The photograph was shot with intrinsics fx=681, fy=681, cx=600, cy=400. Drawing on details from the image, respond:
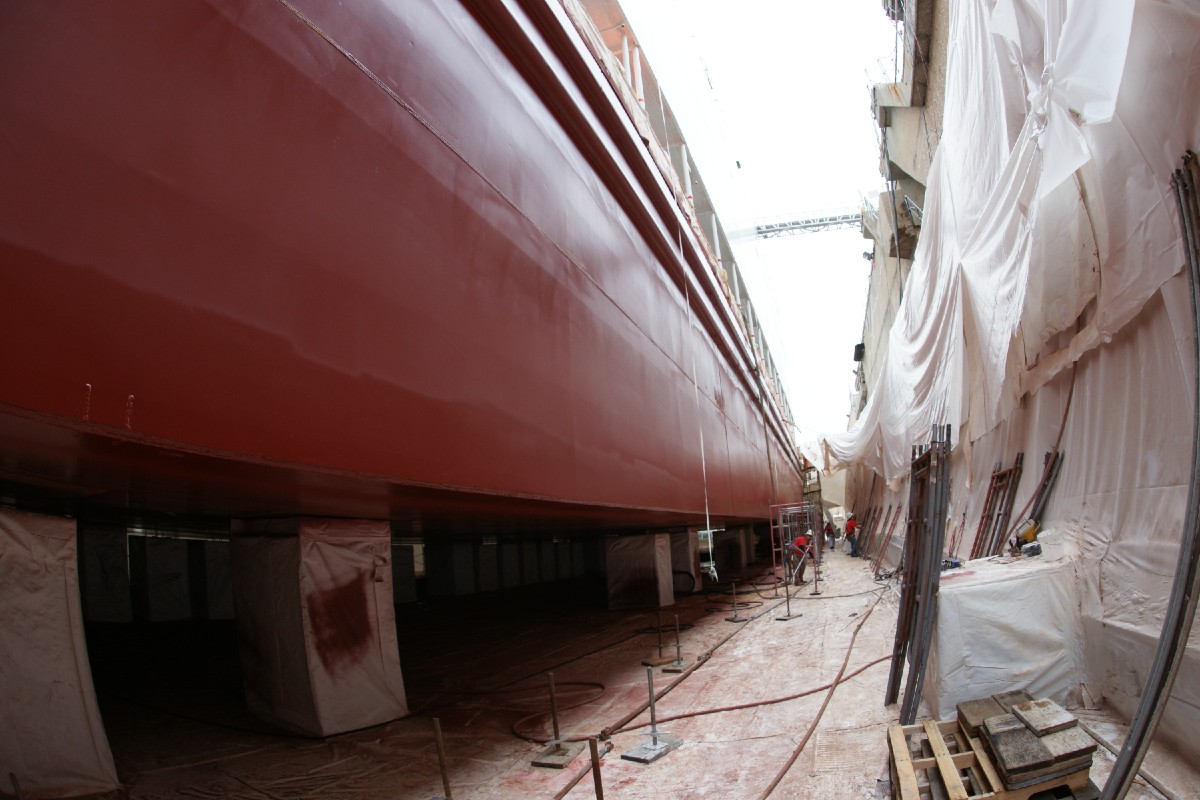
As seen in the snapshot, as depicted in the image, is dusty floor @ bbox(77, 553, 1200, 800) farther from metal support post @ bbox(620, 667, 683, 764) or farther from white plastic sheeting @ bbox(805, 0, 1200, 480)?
white plastic sheeting @ bbox(805, 0, 1200, 480)

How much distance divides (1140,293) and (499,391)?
134 inches

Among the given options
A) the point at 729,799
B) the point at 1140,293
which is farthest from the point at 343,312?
the point at 1140,293

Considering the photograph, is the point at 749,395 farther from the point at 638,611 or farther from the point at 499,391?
the point at 499,391

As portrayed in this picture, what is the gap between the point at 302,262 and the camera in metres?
2.46

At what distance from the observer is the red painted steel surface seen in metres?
1.80

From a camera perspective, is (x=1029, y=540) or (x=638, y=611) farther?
(x=638, y=611)

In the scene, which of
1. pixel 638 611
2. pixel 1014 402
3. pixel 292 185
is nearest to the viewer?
pixel 292 185

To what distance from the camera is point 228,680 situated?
657cm

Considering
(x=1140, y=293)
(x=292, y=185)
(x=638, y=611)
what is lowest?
(x=638, y=611)

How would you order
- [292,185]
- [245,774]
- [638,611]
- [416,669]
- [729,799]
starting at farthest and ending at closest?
[638,611]
[416,669]
[245,774]
[729,799]
[292,185]

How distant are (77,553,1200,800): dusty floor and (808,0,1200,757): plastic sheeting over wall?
615 millimetres

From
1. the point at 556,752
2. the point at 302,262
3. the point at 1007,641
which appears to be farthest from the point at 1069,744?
the point at 302,262

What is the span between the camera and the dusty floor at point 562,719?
3.56m

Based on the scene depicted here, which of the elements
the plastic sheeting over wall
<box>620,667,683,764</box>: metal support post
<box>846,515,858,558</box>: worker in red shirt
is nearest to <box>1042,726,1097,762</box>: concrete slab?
the plastic sheeting over wall
